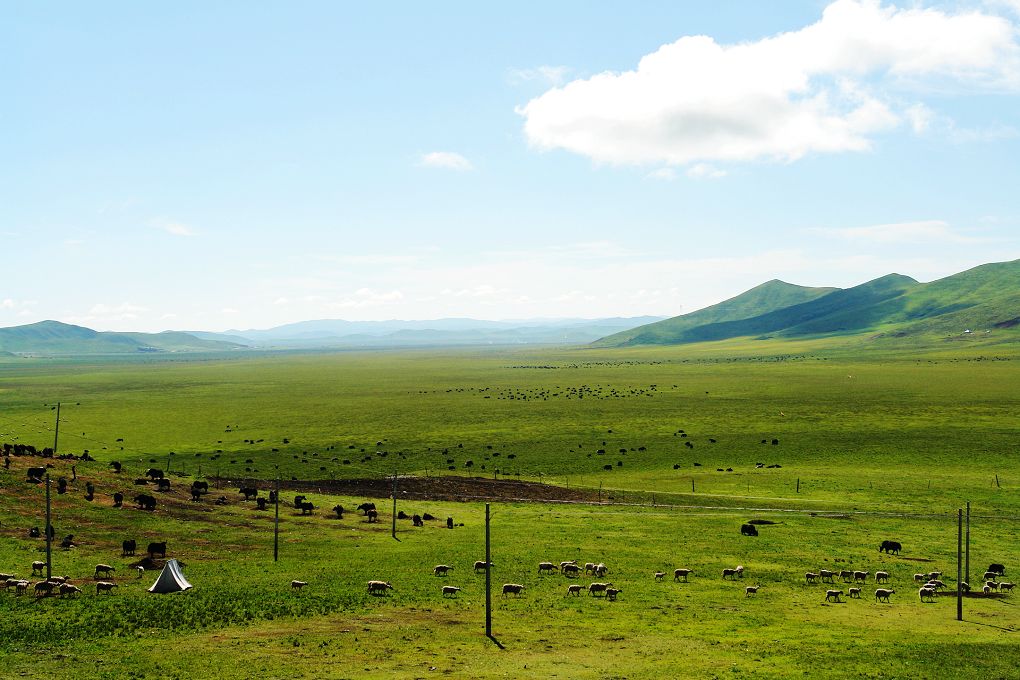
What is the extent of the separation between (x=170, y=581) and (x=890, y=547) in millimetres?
42464

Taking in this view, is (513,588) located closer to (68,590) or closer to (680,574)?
(680,574)

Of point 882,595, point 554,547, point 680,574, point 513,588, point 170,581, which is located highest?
point 170,581

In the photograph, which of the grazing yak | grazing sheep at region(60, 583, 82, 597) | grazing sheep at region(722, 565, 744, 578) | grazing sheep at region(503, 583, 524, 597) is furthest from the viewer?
the grazing yak

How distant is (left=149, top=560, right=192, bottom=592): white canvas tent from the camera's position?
34503mm

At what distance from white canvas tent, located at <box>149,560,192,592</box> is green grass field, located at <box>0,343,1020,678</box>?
27.2 inches

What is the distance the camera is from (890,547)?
45562 mm

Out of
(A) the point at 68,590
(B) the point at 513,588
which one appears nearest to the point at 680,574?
(B) the point at 513,588

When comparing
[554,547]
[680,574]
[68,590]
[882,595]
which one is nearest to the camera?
[68,590]

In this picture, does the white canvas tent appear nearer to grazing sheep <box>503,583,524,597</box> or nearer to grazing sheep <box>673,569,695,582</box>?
grazing sheep <box>503,583,524,597</box>

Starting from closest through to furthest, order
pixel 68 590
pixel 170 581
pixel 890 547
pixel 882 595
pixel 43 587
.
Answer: pixel 43 587, pixel 68 590, pixel 170 581, pixel 882 595, pixel 890 547

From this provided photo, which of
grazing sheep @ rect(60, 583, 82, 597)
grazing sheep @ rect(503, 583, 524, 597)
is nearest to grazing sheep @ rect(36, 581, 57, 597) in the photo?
grazing sheep @ rect(60, 583, 82, 597)

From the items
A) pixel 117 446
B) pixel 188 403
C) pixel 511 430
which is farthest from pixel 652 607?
pixel 188 403

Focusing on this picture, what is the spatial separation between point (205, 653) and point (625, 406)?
338 ft

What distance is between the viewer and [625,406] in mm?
124938
